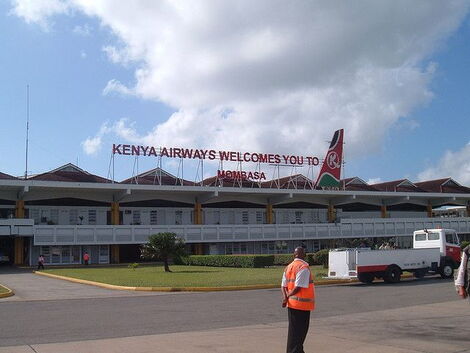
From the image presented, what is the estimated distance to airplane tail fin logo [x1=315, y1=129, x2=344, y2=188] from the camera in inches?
2203

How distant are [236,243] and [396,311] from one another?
37.4 metres

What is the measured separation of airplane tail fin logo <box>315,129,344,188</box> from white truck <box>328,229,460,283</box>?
29.6 meters

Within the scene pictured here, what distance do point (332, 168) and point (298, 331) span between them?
50169mm

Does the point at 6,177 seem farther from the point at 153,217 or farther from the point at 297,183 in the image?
the point at 297,183

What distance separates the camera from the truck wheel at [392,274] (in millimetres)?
23156

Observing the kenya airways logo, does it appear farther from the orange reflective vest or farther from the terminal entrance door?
the orange reflective vest

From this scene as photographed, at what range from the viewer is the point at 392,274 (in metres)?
23.3

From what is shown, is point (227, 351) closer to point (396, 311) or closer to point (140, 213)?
point (396, 311)

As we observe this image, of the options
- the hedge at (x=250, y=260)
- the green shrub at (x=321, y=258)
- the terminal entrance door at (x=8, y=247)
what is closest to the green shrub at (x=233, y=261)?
the hedge at (x=250, y=260)

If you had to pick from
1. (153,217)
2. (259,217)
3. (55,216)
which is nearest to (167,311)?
(55,216)

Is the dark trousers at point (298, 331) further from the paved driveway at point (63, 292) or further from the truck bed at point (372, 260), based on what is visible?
the truck bed at point (372, 260)

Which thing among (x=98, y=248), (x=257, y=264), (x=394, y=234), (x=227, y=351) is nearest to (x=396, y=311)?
(x=227, y=351)

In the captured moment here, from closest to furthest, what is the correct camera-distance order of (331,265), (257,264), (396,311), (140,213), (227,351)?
(227,351)
(396,311)
(331,265)
(257,264)
(140,213)

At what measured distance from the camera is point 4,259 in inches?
1715
